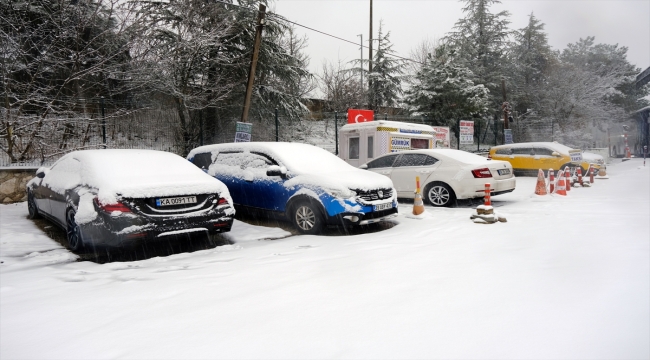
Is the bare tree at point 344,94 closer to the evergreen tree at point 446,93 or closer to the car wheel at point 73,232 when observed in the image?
the evergreen tree at point 446,93

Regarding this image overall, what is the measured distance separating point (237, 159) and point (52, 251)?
11.2ft

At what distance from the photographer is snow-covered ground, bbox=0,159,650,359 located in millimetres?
2643

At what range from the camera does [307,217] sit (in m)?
6.89

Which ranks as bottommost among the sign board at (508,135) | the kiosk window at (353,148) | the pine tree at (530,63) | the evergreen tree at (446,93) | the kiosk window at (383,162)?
the kiosk window at (383,162)

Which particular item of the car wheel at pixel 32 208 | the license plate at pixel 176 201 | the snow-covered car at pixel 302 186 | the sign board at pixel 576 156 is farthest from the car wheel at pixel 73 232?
the sign board at pixel 576 156

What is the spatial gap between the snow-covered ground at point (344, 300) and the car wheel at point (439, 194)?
3.38 metres

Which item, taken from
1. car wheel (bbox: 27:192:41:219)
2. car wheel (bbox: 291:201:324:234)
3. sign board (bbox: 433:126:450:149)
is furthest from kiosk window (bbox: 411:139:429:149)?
car wheel (bbox: 27:192:41:219)

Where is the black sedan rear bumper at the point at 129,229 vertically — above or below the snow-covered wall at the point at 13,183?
below

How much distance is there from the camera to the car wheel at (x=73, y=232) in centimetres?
545

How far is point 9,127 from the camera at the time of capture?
10266mm

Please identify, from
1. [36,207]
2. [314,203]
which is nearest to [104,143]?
[36,207]

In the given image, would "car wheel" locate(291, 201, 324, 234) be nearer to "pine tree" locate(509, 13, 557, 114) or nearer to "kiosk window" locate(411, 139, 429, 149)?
"kiosk window" locate(411, 139, 429, 149)

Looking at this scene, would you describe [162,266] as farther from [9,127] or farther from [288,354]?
[9,127]

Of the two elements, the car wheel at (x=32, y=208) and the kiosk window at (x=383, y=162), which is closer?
the car wheel at (x=32, y=208)
